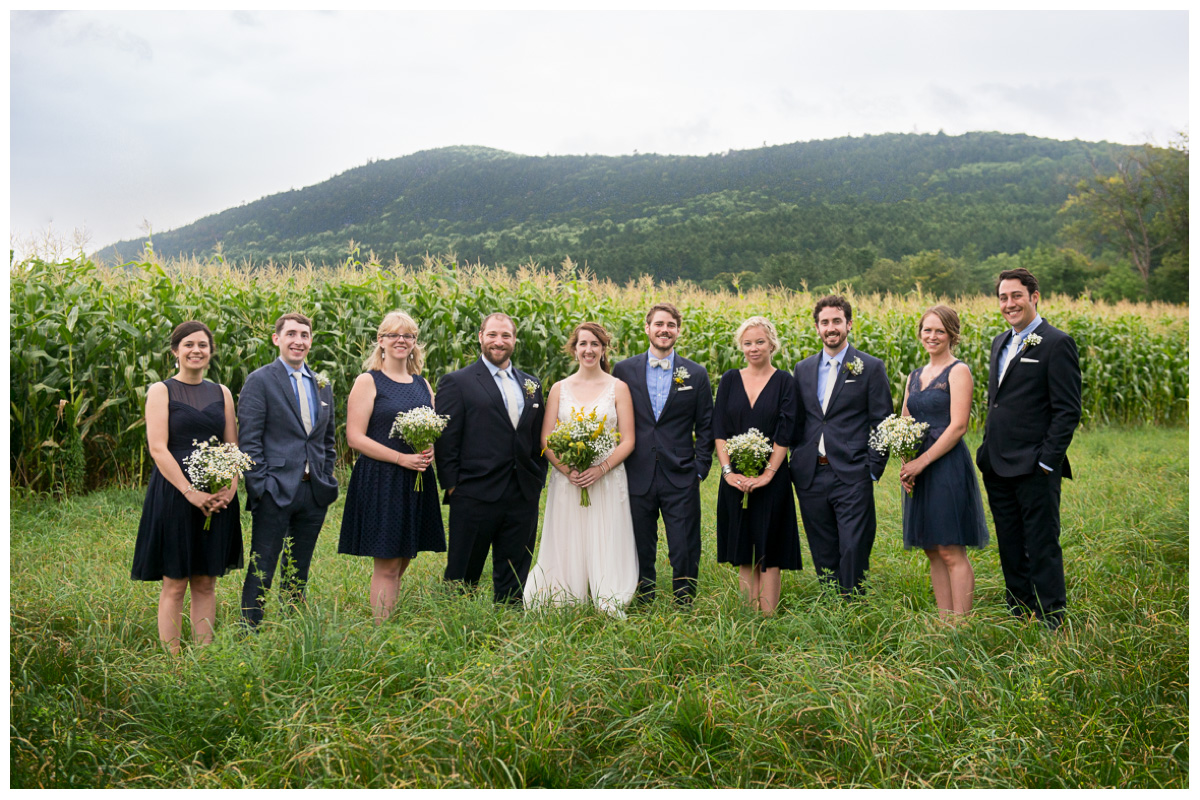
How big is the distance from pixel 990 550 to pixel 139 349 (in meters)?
8.54

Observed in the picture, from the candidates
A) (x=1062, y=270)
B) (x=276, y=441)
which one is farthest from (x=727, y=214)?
(x=276, y=441)

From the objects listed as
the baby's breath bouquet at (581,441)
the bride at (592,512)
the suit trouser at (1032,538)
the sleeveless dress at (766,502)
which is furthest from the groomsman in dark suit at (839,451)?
the baby's breath bouquet at (581,441)

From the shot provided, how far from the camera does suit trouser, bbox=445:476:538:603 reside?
4.79 metres

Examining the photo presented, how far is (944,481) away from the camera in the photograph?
4.57m

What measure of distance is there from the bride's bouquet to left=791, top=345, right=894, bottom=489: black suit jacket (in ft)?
0.49

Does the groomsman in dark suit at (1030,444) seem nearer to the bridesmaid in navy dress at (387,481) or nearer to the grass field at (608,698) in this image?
the grass field at (608,698)

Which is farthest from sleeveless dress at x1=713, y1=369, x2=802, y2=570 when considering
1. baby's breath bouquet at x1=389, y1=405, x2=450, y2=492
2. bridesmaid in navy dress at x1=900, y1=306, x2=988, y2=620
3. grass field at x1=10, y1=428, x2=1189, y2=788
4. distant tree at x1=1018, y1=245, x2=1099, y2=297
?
distant tree at x1=1018, y1=245, x2=1099, y2=297

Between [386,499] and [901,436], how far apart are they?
311 cm

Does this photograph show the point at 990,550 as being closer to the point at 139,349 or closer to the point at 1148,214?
the point at 139,349

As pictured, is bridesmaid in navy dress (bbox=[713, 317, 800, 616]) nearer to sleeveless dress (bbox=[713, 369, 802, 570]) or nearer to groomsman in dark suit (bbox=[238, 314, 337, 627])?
sleeveless dress (bbox=[713, 369, 802, 570])

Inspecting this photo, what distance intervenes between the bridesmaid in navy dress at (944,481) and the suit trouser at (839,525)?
0.83ft

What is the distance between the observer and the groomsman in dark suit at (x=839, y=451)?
4.71 metres

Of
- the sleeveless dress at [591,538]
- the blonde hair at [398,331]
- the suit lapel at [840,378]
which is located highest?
the blonde hair at [398,331]

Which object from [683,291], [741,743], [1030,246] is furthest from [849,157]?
[741,743]
